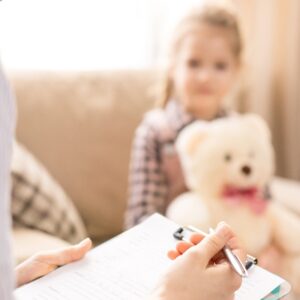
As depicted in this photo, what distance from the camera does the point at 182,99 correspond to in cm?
161

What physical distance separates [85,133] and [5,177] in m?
1.20

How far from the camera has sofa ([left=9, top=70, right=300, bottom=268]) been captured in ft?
5.35

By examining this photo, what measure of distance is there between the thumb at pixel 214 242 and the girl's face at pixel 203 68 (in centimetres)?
84

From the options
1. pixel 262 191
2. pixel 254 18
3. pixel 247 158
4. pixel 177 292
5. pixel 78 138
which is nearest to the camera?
pixel 177 292

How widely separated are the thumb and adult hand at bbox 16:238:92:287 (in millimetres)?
180

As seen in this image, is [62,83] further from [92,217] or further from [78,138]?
[92,217]

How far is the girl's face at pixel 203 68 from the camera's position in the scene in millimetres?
1528

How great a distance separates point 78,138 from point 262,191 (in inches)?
21.1

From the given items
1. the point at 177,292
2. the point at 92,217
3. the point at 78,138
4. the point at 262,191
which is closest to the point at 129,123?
the point at 78,138

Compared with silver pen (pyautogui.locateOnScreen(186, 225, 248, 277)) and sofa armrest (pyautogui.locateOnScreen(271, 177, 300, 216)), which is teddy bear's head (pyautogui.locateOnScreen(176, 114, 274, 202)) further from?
silver pen (pyautogui.locateOnScreen(186, 225, 248, 277))

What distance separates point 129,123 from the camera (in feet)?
5.59

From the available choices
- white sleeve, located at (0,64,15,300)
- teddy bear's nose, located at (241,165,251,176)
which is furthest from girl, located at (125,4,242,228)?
white sleeve, located at (0,64,15,300)

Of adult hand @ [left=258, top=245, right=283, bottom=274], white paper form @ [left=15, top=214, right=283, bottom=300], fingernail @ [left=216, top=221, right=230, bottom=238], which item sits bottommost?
adult hand @ [left=258, top=245, right=283, bottom=274]

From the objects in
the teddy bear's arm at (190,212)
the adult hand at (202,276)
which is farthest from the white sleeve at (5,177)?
the teddy bear's arm at (190,212)
